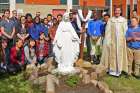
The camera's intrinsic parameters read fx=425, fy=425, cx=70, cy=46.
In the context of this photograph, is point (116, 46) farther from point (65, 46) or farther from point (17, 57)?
point (17, 57)

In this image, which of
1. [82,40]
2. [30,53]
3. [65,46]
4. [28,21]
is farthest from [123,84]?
[28,21]

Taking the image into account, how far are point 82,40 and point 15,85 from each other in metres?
3.14

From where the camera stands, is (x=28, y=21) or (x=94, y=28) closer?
(x=28, y=21)

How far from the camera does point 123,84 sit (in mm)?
11422

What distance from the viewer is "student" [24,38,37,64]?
13.3 metres

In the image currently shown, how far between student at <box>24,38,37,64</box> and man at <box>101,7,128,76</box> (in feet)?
7.72

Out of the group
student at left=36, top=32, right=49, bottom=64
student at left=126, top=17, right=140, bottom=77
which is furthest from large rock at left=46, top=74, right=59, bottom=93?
student at left=36, top=32, right=49, bottom=64

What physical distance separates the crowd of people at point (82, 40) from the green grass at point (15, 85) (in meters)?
0.68

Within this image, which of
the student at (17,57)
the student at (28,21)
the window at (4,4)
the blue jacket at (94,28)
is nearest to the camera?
the student at (17,57)

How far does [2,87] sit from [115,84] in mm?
2980

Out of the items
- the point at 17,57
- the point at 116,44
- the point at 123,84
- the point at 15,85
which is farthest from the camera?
the point at 17,57

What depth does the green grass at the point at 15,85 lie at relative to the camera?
10.3 meters

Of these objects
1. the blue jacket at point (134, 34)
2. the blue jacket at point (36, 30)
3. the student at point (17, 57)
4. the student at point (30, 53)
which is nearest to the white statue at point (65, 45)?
the blue jacket at point (134, 34)

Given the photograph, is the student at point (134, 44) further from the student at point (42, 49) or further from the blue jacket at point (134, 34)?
the student at point (42, 49)
